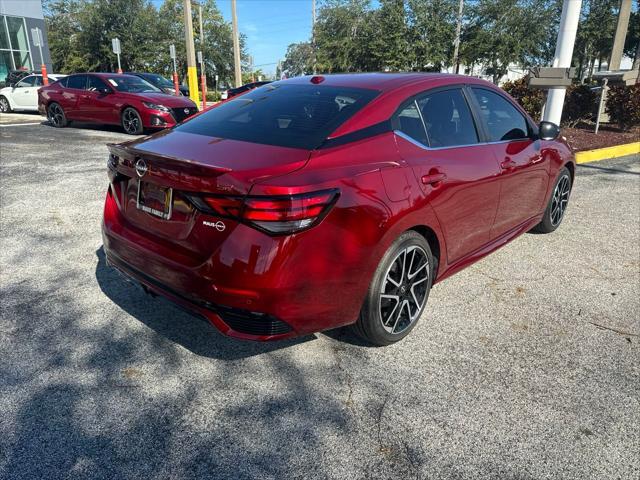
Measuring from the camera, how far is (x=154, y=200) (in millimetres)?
2791

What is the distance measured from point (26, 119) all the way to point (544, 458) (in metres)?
17.4

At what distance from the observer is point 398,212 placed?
2.80 meters

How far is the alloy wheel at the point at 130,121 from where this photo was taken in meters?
11.7

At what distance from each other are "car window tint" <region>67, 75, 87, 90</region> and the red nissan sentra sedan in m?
10.6

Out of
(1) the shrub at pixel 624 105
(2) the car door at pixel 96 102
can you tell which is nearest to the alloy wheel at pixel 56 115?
(2) the car door at pixel 96 102

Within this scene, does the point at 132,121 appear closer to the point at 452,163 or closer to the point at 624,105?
the point at 452,163

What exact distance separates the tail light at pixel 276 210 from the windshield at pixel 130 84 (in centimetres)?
1090

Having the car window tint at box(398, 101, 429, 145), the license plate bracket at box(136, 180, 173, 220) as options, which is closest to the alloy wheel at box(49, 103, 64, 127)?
the license plate bracket at box(136, 180, 173, 220)

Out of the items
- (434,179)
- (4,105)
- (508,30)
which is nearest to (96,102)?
(4,105)

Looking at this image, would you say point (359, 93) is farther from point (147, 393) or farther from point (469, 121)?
point (147, 393)

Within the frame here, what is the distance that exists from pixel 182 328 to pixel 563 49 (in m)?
9.70

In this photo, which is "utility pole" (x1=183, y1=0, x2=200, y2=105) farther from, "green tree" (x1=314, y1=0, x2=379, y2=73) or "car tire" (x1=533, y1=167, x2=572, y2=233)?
"green tree" (x1=314, y1=0, x2=379, y2=73)

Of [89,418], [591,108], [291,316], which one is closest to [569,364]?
[291,316]

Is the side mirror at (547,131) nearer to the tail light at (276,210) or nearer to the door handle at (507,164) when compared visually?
the door handle at (507,164)
